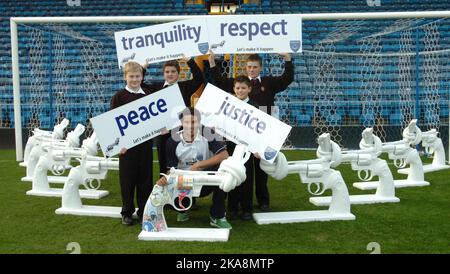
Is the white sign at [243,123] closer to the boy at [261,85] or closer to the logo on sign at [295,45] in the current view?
the boy at [261,85]

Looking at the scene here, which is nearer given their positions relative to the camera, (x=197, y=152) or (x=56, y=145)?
(x=197, y=152)

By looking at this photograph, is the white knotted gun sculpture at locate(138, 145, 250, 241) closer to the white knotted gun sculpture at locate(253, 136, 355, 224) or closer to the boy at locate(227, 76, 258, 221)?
the boy at locate(227, 76, 258, 221)

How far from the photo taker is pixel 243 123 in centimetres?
364

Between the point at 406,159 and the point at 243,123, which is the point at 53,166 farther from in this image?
the point at 406,159

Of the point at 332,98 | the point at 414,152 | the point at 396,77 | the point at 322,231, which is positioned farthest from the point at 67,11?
the point at 322,231

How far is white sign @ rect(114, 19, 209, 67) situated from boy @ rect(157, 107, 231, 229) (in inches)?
32.7

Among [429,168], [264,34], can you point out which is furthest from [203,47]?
[429,168]

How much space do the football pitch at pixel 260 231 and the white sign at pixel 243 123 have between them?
0.70m

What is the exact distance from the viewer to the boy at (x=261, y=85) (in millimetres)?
4367

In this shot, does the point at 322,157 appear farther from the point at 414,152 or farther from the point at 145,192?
the point at 414,152

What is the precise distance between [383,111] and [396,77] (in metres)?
0.96

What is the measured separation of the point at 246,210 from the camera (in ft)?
13.8

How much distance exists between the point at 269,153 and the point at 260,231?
699 mm

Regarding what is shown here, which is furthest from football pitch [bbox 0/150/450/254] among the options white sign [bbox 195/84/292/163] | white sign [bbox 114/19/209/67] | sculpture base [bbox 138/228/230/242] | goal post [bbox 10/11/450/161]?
goal post [bbox 10/11/450/161]
